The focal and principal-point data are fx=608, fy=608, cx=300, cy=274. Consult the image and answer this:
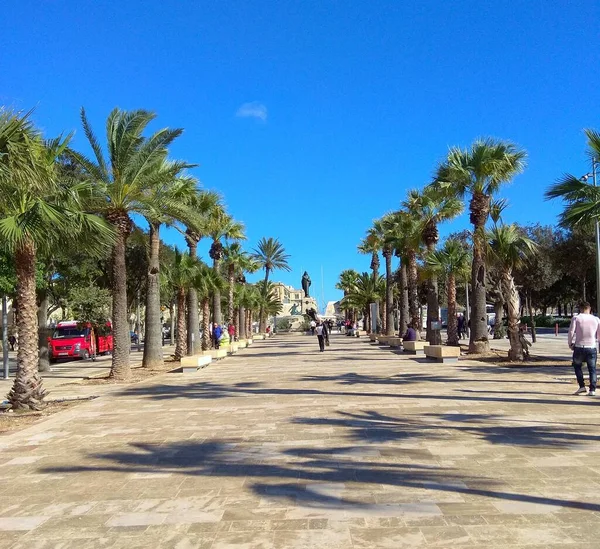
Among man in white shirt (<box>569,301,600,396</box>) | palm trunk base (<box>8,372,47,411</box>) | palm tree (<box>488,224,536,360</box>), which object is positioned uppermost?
palm tree (<box>488,224,536,360</box>)

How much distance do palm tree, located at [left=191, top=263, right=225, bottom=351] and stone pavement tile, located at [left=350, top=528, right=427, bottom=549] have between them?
21142 millimetres

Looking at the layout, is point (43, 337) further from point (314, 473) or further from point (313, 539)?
point (313, 539)

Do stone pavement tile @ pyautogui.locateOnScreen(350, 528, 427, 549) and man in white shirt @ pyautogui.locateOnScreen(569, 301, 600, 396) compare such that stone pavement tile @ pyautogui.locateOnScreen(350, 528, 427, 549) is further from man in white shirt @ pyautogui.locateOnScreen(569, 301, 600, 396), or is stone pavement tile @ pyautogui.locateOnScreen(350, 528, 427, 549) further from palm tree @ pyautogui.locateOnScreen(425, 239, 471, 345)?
palm tree @ pyautogui.locateOnScreen(425, 239, 471, 345)

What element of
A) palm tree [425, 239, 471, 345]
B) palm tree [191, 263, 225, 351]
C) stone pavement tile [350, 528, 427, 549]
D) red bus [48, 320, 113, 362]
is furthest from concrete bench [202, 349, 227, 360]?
stone pavement tile [350, 528, 427, 549]

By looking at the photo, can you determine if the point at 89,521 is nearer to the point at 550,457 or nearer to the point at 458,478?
the point at 458,478

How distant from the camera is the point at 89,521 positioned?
514 centimetres

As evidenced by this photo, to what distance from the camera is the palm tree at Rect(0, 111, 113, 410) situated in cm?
974

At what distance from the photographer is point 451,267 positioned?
25.9 meters

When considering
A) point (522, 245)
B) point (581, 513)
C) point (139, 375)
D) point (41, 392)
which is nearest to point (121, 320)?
point (139, 375)

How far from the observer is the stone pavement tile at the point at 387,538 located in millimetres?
4348

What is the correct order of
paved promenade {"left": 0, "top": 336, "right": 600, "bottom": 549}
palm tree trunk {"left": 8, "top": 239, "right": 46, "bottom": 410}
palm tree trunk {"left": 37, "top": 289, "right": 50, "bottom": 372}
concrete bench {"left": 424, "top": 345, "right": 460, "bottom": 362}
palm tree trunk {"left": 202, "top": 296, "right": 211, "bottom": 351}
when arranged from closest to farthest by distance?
paved promenade {"left": 0, "top": 336, "right": 600, "bottom": 549} → palm tree trunk {"left": 8, "top": 239, "right": 46, "bottom": 410} → concrete bench {"left": 424, "top": 345, "right": 460, "bottom": 362} → palm tree trunk {"left": 37, "top": 289, "right": 50, "bottom": 372} → palm tree trunk {"left": 202, "top": 296, "right": 211, "bottom": 351}

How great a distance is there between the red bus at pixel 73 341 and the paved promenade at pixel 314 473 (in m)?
20.5

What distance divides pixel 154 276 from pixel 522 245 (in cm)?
1248

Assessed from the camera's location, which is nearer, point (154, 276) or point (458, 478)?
point (458, 478)
